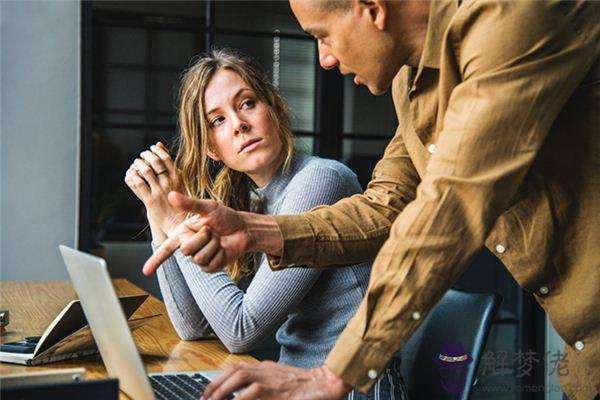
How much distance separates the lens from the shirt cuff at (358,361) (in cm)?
99

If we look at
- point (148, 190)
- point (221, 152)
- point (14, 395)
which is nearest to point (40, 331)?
point (148, 190)

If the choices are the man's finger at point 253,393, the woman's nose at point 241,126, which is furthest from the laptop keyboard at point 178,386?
the woman's nose at point 241,126

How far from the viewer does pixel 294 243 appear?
134 cm

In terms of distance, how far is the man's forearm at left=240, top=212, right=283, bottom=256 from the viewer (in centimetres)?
129

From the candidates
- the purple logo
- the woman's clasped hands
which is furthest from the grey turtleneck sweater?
the purple logo

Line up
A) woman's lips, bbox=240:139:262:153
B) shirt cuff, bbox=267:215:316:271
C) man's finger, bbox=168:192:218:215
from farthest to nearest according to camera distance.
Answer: woman's lips, bbox=240:139:262:153 < shirt cuff, bbox=267:215:316:271 < man's finger, bbox=168:192:218:215

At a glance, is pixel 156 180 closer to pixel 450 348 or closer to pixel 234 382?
pixel 450 348

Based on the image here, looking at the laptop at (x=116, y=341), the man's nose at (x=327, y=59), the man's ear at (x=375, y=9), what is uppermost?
the man's ear at (x=375, y=9)

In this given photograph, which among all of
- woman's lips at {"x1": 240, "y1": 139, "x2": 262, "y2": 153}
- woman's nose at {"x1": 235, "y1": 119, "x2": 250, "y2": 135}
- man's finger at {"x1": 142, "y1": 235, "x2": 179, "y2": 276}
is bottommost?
man's finger at {"x1": 142, "y1": 235, "x2": 179, "y2": 276}

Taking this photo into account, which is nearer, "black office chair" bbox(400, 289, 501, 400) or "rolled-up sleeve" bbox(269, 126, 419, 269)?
"rolled-up sleeve" bbox(269, 126, 419, 269)

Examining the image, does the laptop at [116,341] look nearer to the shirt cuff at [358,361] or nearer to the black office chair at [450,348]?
the shirt cuff at [358,361]

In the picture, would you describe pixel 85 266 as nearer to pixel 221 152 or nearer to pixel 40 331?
pixel 40 331

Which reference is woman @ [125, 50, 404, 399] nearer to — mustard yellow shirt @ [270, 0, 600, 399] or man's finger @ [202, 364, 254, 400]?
mustard yellow shirt @ [270, 0, 600, 399]

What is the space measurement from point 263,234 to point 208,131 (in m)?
0.83
